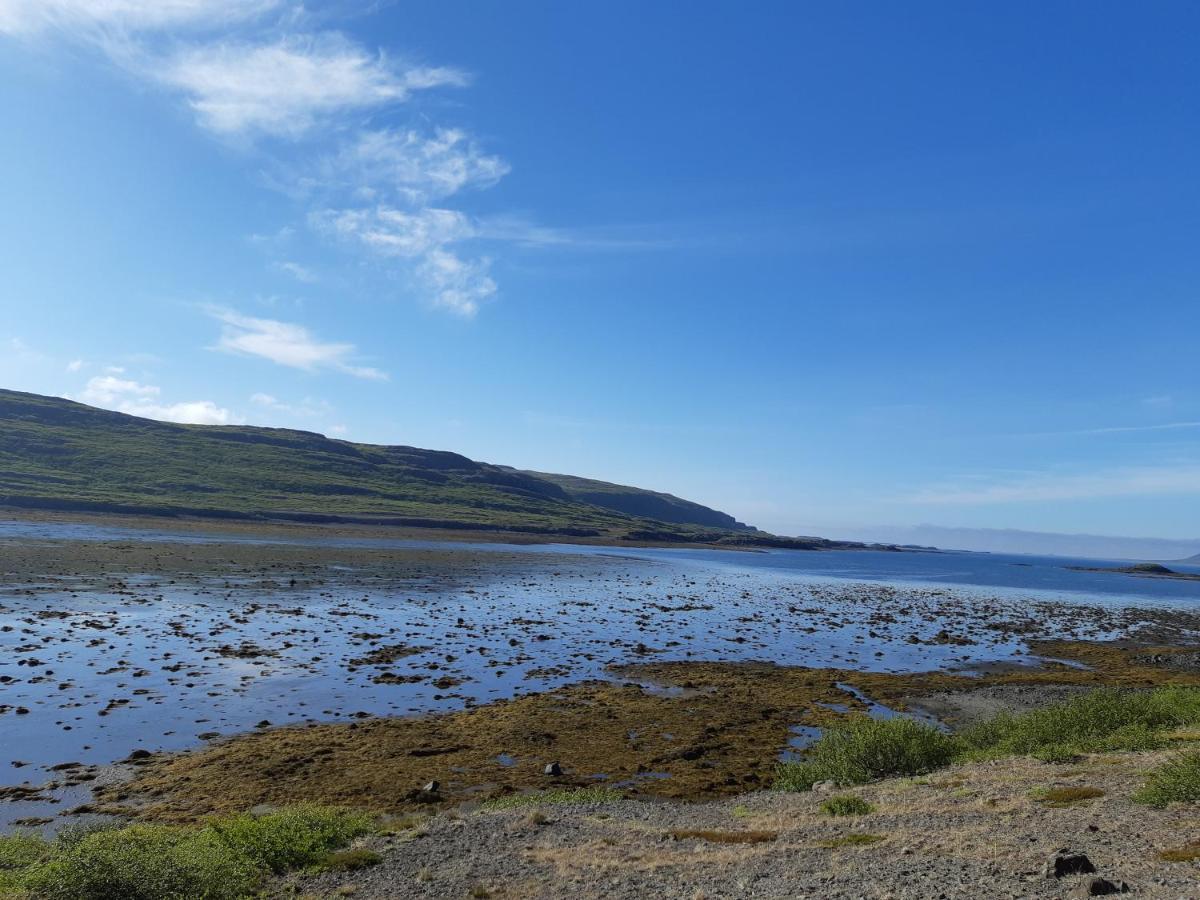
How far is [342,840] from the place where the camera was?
16.8 metres

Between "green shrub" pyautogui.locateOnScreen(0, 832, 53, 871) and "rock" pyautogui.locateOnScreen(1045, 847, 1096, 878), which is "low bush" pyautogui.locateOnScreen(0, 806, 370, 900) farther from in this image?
"rock" pyautogui.locateOnScreen(1045, 847, 1096, 878)

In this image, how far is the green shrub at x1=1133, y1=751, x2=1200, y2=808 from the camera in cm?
1560

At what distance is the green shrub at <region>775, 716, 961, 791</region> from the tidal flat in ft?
5.64

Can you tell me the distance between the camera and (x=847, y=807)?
60.6 ft

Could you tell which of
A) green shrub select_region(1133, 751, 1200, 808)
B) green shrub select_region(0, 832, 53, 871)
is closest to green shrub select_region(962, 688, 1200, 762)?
green shrub select_region(1133, 751, 1200, 808)

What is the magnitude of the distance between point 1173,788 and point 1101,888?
6626 millimetres

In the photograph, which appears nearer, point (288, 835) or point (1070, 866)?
point (1070, 866)

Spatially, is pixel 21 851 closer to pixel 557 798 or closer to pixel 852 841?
pixel 557 798

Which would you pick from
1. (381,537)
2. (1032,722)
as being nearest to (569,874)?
(1032,722)

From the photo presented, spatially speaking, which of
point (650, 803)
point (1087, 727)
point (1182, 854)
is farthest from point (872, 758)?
point (1182, 854)

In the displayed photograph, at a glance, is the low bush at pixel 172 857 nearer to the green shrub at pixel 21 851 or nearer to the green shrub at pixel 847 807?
the green shrub at pixel 21 851

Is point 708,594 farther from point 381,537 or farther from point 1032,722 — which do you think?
point 381,537

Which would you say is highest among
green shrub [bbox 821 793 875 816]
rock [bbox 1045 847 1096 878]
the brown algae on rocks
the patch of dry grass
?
the patch of dry grass

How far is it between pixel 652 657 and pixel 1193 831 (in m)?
33.4
